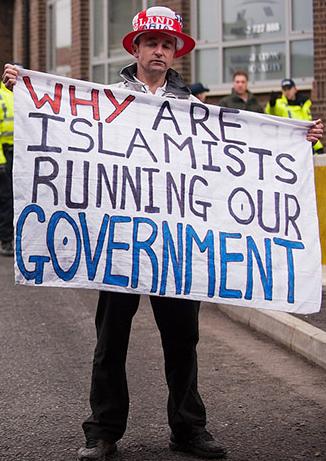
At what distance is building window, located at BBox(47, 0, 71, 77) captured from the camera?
19750mm

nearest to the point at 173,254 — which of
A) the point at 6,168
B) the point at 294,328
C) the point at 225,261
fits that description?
the point at 225,261

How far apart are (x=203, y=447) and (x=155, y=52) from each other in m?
1.72

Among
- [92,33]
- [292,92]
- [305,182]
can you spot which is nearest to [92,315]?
[305,182]

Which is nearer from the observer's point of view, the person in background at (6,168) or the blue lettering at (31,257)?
the blue lettering at (31,257)

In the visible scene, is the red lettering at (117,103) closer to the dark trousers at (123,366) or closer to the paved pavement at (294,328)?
the dark trousers at (123,366)

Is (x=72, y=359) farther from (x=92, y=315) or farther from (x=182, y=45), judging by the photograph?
(x=182, y=45)

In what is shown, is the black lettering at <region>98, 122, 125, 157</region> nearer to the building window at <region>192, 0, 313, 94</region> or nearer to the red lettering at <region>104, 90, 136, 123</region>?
the red lettering at <region>104, 90, 136, 123</region>

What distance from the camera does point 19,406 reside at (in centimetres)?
546

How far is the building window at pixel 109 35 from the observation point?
17.8 metres

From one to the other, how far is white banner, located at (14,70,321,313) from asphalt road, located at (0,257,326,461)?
2.38 feet

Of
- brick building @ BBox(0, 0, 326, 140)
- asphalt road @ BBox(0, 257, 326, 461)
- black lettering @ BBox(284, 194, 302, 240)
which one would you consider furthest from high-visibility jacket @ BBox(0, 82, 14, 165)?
black lettering @ BBox(284, 194, 302, 240)

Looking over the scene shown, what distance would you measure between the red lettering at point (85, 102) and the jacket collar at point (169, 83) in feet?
0.50

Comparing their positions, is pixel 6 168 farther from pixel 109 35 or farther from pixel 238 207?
pixel 238 207

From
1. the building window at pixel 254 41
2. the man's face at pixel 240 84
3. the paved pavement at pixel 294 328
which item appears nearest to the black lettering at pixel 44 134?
the paved pavement at pixel 294 328
